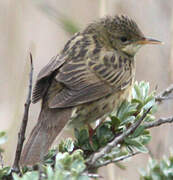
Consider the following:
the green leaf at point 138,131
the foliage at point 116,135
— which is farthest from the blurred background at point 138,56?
the green leaf at point 138,131

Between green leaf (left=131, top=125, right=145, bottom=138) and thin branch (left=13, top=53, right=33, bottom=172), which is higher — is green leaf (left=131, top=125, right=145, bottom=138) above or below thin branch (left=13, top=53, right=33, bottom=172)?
below

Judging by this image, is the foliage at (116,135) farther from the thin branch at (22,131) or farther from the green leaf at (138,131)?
the thin branch at (22,131)

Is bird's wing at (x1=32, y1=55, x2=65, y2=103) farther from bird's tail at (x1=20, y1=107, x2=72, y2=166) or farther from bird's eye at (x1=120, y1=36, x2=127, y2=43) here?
bird's eye at (x1=120, y1=36, x2=127, y2=43)

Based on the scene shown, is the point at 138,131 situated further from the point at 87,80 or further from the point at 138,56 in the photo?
the point at 138,56

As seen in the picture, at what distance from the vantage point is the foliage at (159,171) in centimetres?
212

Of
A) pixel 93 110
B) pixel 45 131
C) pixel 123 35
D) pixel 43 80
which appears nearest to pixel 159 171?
pixel 45 131

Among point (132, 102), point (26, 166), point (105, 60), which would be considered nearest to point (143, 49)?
point (105, 60)

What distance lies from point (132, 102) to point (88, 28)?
156 centimetres

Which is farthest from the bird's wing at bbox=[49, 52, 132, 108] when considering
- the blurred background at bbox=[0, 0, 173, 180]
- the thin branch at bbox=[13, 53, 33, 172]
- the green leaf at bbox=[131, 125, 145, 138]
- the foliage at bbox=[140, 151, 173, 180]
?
the foliage at bbox=[140, 151, 173, 180]

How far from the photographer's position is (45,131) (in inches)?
124

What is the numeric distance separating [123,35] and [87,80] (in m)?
0.86

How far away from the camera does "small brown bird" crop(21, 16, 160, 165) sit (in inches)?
128

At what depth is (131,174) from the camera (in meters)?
5.16

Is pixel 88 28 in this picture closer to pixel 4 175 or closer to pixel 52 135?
pixel 52 135
